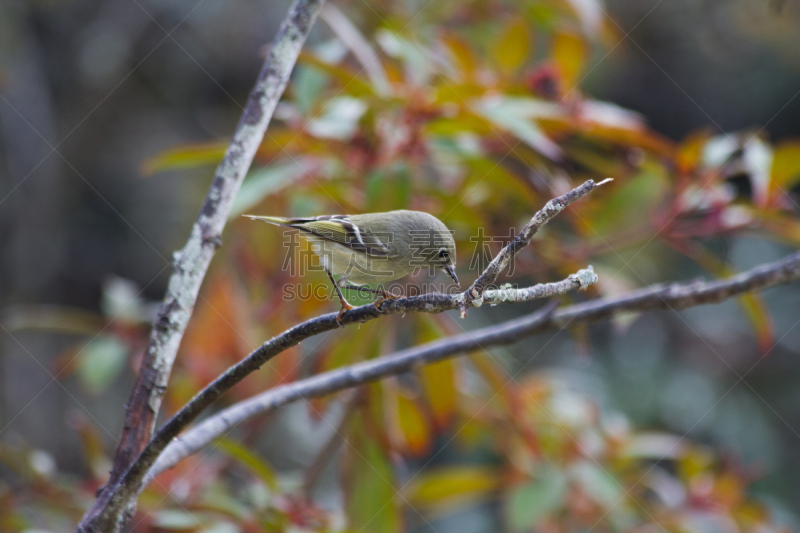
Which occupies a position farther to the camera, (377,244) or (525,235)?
(377,244)

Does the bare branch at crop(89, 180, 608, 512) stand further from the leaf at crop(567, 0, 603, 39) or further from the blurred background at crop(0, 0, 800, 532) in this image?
the leaf at crop(567, 0, 603, 39)

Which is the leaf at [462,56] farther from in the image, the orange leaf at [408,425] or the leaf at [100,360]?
the leaf at [100,360]

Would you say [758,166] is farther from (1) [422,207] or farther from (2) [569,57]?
(1) [422,207]

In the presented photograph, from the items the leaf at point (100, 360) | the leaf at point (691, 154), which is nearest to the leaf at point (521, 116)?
the leaf at point (691, 154)

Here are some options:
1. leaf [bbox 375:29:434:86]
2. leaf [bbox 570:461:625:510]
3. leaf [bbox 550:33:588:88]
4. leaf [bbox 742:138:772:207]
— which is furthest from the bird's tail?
leaf [bbox 742:138:772:207]

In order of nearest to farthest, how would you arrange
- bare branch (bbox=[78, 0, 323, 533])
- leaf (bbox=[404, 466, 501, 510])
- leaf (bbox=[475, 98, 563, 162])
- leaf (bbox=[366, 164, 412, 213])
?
bare branch (bbox=[78, 0, 323, 533]), leaf (bbox=[475, 98, 563, 162]), leaf (bbox=[366, 164, 412, 213]), leaf (bbox=[404, 466, 501, 510])

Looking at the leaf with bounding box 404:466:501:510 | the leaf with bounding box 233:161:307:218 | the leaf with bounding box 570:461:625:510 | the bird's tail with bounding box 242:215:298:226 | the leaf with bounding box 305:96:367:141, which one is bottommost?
the leaf with bounding box 570:461:625:510

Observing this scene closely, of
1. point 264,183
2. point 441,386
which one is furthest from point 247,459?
point 264,183
